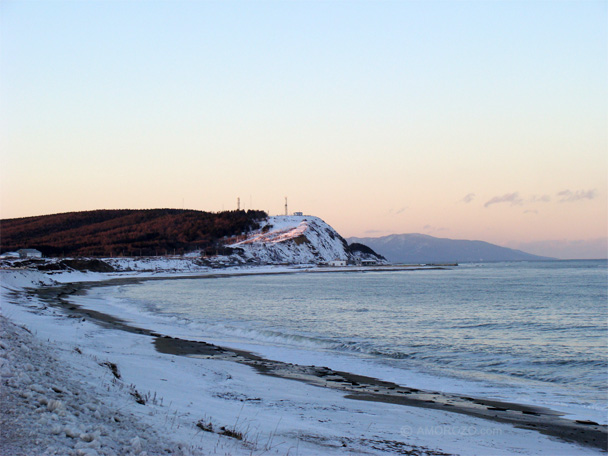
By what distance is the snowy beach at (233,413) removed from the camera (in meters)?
6.62

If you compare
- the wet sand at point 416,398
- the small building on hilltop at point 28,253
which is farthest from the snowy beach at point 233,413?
the small building on hilltop at point 28,253

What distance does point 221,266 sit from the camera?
141 metres

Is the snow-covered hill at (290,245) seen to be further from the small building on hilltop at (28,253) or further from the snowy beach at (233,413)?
the snowy beach at (233,413)

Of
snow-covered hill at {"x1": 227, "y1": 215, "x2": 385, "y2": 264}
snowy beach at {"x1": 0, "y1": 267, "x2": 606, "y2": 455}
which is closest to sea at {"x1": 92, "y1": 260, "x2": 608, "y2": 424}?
snowy beach at {"x1": 0, "y1": 267, "x2": 606, "y2": 455}

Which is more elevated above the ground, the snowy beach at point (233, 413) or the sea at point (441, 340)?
the snowy beach at point (233, 413)

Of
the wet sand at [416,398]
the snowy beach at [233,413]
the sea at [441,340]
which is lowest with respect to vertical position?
the sea at [441,340]

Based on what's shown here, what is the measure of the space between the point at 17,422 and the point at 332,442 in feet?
14.7

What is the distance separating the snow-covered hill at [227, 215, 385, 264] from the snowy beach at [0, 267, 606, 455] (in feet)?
477

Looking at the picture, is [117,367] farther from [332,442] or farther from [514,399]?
[514,399]

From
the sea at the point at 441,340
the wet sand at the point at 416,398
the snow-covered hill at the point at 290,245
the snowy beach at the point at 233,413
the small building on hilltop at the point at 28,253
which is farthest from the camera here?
the snow-covered hill at the point at 290,245

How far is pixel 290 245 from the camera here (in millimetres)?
176125

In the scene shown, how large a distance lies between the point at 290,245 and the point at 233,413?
546ft

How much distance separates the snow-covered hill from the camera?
164 metres

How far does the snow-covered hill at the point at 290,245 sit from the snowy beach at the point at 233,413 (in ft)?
477
